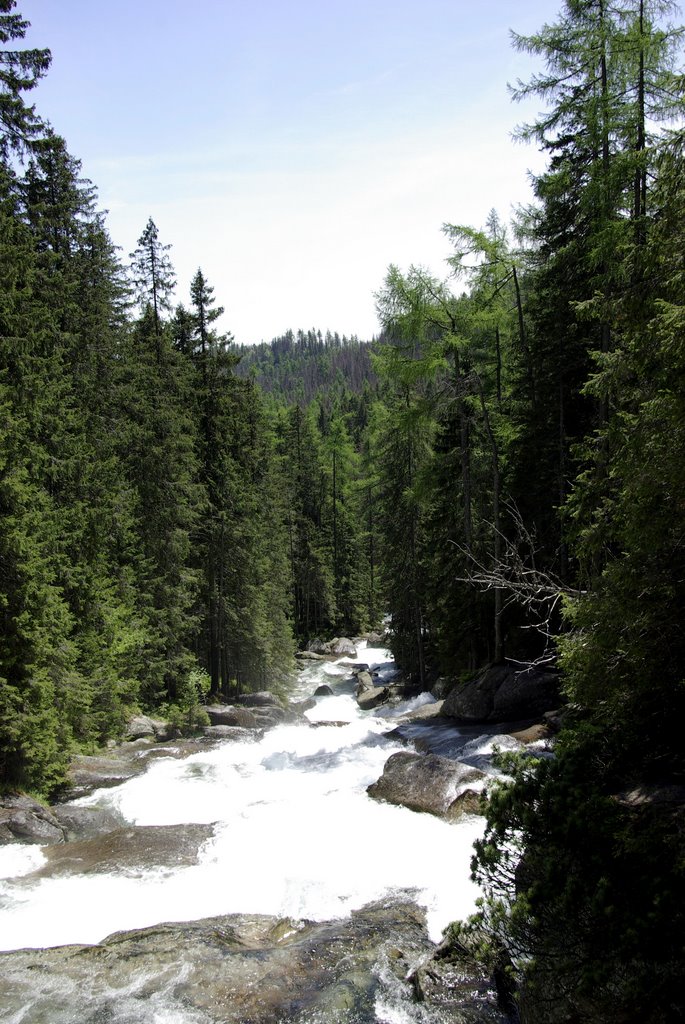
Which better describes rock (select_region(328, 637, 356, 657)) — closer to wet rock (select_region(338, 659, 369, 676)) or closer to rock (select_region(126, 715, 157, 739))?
wet rock (select_region(338, 659, 369, 676))

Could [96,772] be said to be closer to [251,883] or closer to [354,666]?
[251,883]

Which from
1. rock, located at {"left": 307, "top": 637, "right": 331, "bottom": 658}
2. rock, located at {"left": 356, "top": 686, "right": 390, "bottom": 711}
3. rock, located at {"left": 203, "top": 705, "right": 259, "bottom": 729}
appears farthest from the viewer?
rock, located at {"left": 307, "top": 637, "right": 331, "bottom": 658}

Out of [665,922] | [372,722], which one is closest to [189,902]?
[665,922]

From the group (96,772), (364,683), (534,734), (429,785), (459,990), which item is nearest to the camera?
(459,990)

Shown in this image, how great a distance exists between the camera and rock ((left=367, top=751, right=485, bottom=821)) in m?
12.5

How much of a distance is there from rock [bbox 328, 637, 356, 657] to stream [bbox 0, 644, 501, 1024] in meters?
29.0

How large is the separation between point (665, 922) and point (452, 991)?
12.2 ft

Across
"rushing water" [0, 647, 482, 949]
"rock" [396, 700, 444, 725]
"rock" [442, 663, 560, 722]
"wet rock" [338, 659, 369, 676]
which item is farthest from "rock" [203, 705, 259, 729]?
"wet rock" [338, 659, 369, 676]

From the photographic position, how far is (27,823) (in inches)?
484

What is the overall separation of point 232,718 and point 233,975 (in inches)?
650

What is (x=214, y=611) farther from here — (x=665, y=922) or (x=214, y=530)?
(x=665, y=922)

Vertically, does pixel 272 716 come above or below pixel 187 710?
below

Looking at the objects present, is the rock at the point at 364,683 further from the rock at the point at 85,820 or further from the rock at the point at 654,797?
the rock at the point at 654,797

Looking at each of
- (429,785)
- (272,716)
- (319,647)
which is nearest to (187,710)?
(272,716)
